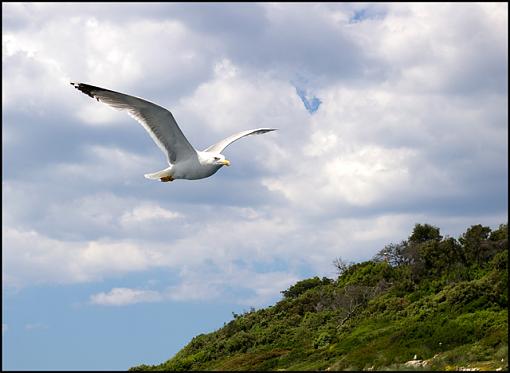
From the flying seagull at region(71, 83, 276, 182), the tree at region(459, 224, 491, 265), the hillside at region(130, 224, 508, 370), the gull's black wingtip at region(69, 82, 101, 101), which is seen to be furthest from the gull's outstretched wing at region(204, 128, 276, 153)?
the tree at region(459, 224, 491, 265)

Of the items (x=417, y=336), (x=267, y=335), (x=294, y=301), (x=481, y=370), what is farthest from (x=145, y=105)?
(x=294, y=301)

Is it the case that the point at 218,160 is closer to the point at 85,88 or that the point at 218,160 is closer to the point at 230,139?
the point at 230,139

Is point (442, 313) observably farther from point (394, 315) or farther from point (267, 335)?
point (267, 335)

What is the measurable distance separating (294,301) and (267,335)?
9.57m

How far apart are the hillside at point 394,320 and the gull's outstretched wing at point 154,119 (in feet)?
29.5

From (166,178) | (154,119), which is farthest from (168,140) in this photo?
(166,178)

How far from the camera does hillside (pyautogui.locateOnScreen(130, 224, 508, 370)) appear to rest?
26375 mm

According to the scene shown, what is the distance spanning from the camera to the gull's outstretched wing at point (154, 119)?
1672cm

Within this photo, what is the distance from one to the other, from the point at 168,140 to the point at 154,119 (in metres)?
0.76

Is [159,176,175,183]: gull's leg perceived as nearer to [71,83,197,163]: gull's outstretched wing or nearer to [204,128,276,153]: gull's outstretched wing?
[71,83,197,163]: gull's outstretched wing

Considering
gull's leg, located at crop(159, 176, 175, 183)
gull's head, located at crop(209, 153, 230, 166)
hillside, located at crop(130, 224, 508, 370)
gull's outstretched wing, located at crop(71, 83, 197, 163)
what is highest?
gull's outstretched wing, located at crop(71, 83, 197, 163)

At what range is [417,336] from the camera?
2834cm

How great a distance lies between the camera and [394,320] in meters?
34.1

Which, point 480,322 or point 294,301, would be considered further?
point 294,301
